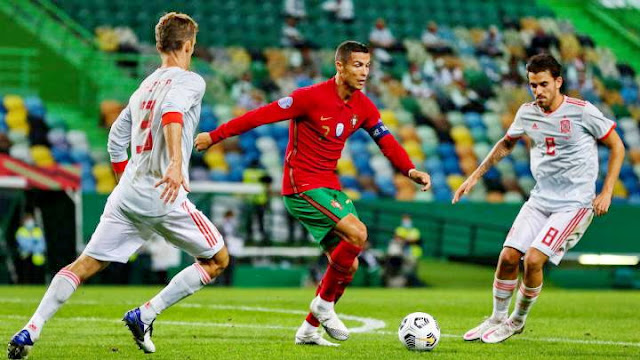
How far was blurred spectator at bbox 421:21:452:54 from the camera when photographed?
2801 centimetres

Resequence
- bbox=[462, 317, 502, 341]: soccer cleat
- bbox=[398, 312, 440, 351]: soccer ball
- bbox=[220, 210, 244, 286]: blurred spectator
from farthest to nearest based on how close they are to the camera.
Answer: bbox=[220, 210, 244, 286]: blurred spectator
bbox=[462, 317, 502, 341]: soccer cleat
bbox=[398, 312, 440, 351]: soccer ball

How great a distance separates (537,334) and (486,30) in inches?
820

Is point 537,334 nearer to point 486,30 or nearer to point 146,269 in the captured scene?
point 146,269

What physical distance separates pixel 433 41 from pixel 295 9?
3.59 meters

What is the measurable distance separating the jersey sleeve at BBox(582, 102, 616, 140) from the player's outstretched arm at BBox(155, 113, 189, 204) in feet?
10.8

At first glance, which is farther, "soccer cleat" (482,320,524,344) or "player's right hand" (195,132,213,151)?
"soccer cleat" (482,320,524,344)

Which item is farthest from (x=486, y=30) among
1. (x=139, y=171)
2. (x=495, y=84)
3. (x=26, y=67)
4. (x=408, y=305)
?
(x=139, y=171)

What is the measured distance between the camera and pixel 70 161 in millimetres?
22031

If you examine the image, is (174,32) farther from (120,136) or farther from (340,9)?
(340,9)

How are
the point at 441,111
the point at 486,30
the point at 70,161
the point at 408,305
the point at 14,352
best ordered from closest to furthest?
the point at 14,352 < the point at 408,305 < the point at 70,161 < the point at 441,111 < the point at 486,30

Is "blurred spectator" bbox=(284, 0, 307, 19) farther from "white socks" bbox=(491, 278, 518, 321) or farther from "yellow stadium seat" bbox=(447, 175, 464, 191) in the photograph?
"white socks" bbox=(491, 278, 518, 321)

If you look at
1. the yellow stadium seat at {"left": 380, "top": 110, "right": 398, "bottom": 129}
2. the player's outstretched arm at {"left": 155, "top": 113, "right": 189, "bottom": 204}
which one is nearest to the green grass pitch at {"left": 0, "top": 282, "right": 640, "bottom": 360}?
the player's outstretched arm at {"left": 155, "top": 113, "right": 189, "bottom": 204}

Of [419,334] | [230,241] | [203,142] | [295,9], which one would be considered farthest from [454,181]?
[203,142]

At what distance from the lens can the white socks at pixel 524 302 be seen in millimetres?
8328
